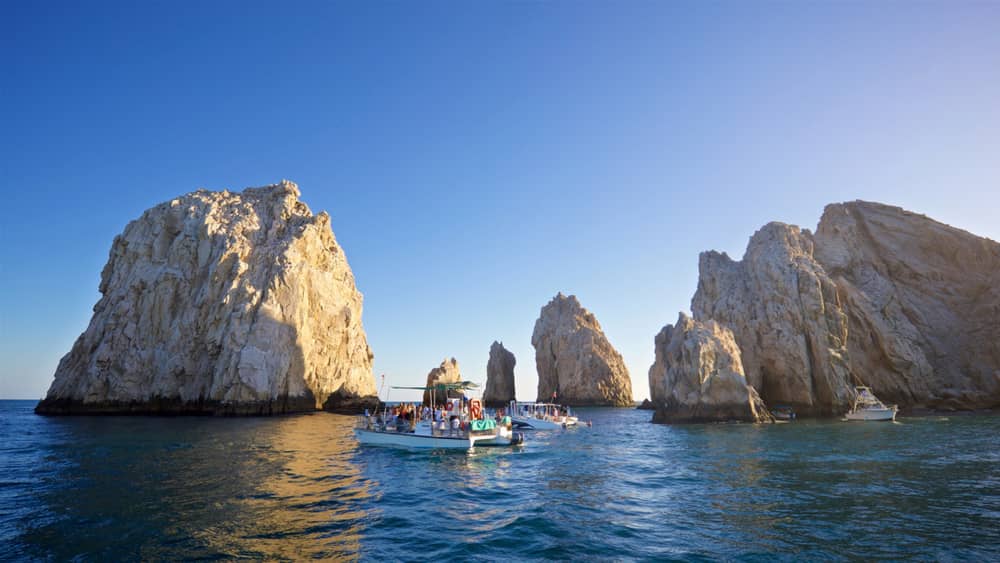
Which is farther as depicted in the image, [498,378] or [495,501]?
[498,378]

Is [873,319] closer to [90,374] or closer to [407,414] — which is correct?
[407,414]

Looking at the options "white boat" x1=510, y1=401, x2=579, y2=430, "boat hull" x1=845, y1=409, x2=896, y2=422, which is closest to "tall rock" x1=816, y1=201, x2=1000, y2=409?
"boat hull" x1=845, y1=409, x2=896, y2=422

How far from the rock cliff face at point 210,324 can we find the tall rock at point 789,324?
54.5 m

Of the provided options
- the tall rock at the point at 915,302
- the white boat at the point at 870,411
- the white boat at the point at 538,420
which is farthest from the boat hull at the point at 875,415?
the white boat at the point at 538,420

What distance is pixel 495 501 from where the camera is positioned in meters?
16.7

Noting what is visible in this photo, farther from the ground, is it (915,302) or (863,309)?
(915,302)

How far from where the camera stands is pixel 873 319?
6606 cm

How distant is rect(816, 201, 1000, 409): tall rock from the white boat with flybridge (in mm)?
61026

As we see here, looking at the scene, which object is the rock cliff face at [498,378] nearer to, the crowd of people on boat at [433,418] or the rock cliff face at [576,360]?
the rock cliff face at [576,360]

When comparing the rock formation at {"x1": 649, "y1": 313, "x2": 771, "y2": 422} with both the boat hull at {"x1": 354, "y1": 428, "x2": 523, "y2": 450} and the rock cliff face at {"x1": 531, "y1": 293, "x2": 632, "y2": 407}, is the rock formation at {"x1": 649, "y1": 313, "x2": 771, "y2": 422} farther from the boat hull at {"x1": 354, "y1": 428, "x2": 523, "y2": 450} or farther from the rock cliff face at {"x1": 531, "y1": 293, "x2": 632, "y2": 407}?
the rock cliff face at {"x1": 531, "y1": 293, "x2": 632, "y2": 407}

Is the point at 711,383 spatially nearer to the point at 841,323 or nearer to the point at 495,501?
the point at 841,323

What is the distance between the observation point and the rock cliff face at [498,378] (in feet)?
350

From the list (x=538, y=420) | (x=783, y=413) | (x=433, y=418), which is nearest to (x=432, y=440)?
(x=433, y=418)

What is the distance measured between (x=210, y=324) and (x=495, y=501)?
5431 cm
